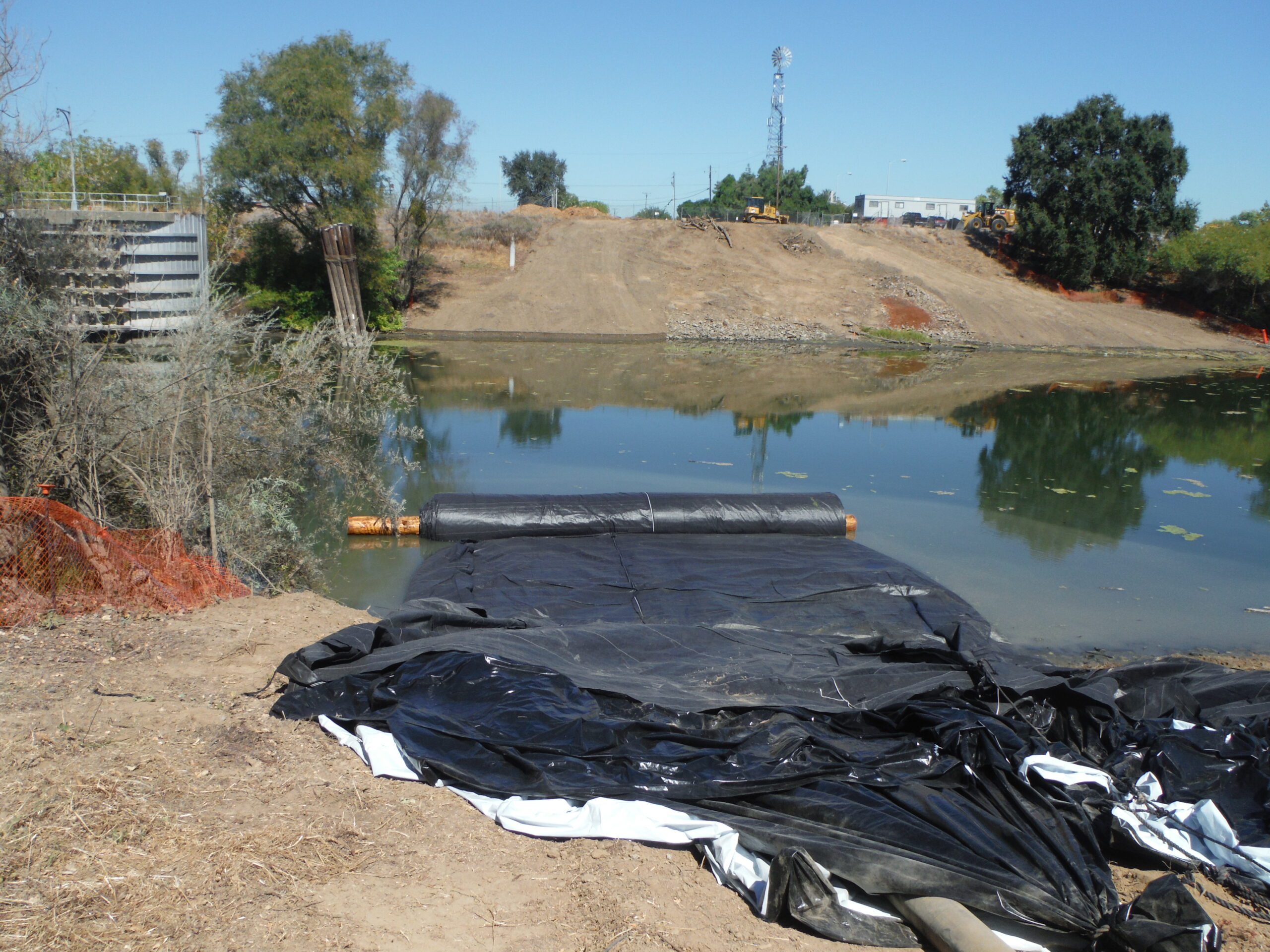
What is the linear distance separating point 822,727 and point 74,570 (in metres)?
4.92

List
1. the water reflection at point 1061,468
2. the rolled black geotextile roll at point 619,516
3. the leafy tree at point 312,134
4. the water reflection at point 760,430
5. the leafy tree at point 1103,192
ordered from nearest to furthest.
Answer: the rolled black geotextile roll at point 619,516, the water reflection at point 1061,468, the water reflection at point 760,430, the leafy tree at point 312,134, the leafy tree at point 1103,192

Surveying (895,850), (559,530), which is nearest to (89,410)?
(559,530)

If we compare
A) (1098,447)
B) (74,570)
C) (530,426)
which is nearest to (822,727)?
(74,570)

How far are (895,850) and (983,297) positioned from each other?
3688 cm

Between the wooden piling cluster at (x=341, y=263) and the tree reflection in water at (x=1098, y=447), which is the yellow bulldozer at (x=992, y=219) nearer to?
the tree reflection in water at (x=1098, y=447)

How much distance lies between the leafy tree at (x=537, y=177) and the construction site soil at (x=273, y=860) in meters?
65.4

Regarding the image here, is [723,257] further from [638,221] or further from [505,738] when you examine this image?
[505,738]

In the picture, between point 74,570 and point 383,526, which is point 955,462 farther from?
point 74,570

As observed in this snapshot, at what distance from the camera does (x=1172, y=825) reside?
4.04m

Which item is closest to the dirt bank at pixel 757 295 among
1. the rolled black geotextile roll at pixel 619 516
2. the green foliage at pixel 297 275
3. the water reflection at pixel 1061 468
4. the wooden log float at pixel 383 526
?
the green foliage at pixel 297 275

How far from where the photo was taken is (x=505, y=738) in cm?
439

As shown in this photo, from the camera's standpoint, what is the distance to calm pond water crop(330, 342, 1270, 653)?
8797mm

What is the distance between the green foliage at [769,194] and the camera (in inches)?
2645

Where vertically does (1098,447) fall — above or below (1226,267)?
below
